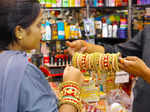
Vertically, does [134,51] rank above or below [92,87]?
above

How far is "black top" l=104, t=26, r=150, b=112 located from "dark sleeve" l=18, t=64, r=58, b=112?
0.90 m

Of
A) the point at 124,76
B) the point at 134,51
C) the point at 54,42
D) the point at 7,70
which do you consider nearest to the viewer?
the point at 7,70

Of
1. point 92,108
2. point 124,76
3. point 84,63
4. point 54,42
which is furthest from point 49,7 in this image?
point 84,63

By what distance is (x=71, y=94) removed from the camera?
971 mm

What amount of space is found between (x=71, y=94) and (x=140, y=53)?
0.96 metres

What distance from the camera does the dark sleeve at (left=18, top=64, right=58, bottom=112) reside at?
815mm

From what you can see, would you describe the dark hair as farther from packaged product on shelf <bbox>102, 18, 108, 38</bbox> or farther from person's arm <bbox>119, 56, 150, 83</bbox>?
packaged product on shelf <bbox>102, 18, 108, 38</bbox>

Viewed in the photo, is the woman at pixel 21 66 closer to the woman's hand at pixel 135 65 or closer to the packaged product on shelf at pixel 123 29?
the woman's hand at pixel 135 65

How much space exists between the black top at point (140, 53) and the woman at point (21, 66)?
0.78m

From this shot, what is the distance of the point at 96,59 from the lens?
4.61ft

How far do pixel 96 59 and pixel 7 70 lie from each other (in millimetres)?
707

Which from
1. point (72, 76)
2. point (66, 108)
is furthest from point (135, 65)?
point (66, 108)

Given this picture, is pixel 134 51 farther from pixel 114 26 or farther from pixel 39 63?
pixel 39 63

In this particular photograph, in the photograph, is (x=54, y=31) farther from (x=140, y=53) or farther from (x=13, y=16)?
(x=13, y=16)
